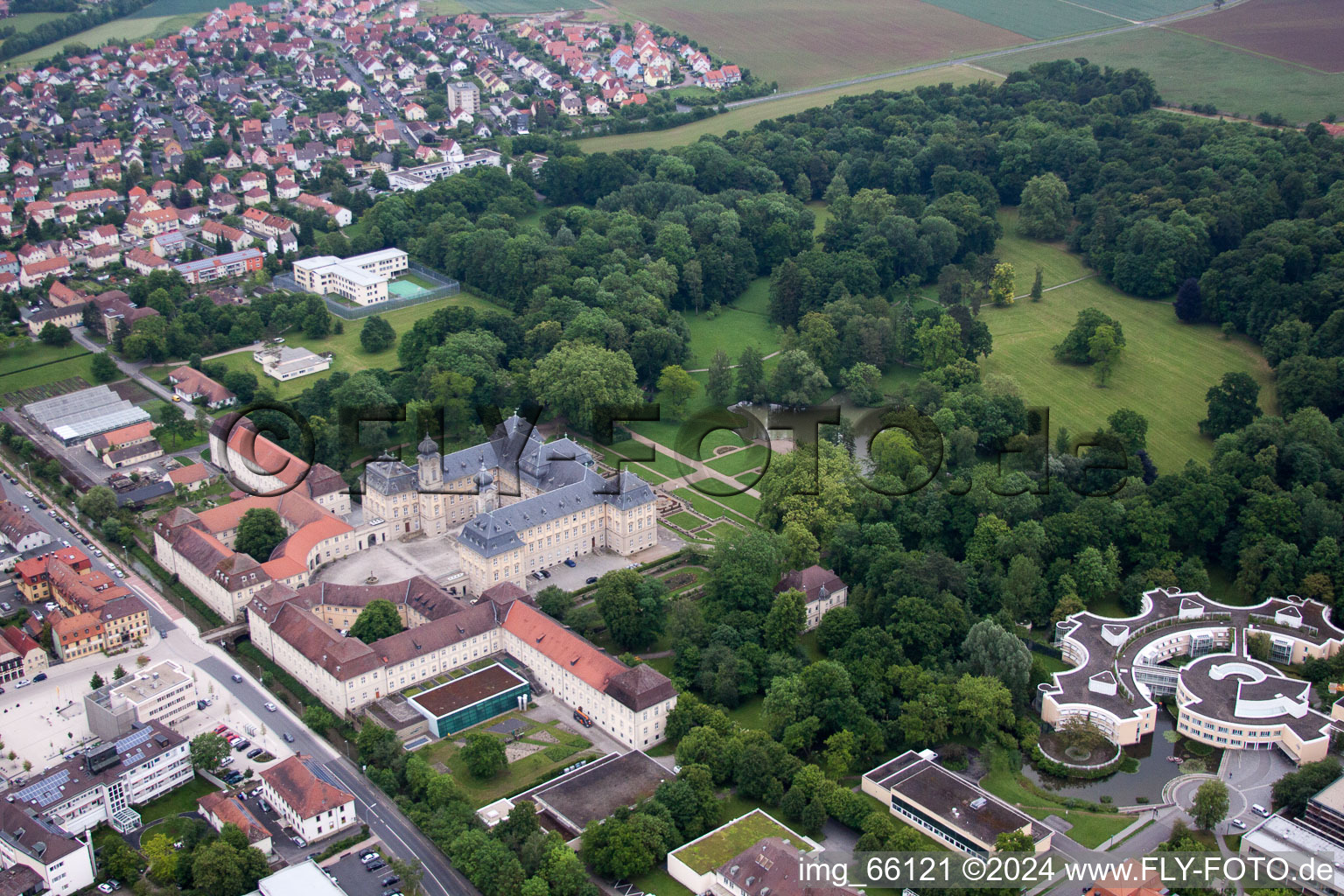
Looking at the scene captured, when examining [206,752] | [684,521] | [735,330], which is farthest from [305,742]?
[735,330]

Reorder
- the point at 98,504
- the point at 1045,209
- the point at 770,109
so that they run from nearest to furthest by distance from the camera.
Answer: the point at 98,504 → the point at 1045,209 → the point at 770,109

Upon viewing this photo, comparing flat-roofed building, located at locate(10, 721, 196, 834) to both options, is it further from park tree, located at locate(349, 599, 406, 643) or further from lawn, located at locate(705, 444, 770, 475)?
lawn, located at locate(705, 444, 770, 475)

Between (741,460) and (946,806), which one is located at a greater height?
(946,806)

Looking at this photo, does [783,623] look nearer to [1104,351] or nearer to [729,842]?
[729,842]

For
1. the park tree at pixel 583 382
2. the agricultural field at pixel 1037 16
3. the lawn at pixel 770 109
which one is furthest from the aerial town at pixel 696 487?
the agricultural field at pixel 1037 16

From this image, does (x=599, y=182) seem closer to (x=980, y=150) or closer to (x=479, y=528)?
(x=980, y=150)

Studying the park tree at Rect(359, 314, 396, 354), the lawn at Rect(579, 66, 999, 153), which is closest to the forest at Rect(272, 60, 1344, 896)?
Result: the park tree at Rect(359, 314, 396, 354)

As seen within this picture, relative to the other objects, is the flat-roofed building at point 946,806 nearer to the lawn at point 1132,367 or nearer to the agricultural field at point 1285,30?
the lawn at point 1132,367

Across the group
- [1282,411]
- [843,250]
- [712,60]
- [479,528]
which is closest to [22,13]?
[712,60]
